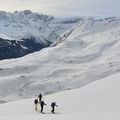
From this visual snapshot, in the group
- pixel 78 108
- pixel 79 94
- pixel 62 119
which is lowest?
pixel 62 119

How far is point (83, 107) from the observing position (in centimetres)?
5009

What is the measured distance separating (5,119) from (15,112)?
8.60 metres

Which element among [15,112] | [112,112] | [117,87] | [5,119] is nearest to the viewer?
[5,119]

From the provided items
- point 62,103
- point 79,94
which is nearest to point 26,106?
point 62,103

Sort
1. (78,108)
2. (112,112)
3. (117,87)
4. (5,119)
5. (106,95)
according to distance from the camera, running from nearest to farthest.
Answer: (5,119)
(112,112)
(78,108)
(106,95)
(117,87)

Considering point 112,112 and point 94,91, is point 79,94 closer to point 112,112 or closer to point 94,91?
point 94,91

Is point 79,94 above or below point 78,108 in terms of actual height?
above

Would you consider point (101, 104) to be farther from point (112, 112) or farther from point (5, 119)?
point (5, 119)

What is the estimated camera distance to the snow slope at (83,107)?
40125 millimetres

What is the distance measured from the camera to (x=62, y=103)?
55.3m

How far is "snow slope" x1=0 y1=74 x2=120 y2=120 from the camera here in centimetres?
4012

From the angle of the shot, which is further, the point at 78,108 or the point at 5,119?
the point at 78,108

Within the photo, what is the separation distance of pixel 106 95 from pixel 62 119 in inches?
666

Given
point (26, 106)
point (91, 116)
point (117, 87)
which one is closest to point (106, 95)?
point (117, 87)
